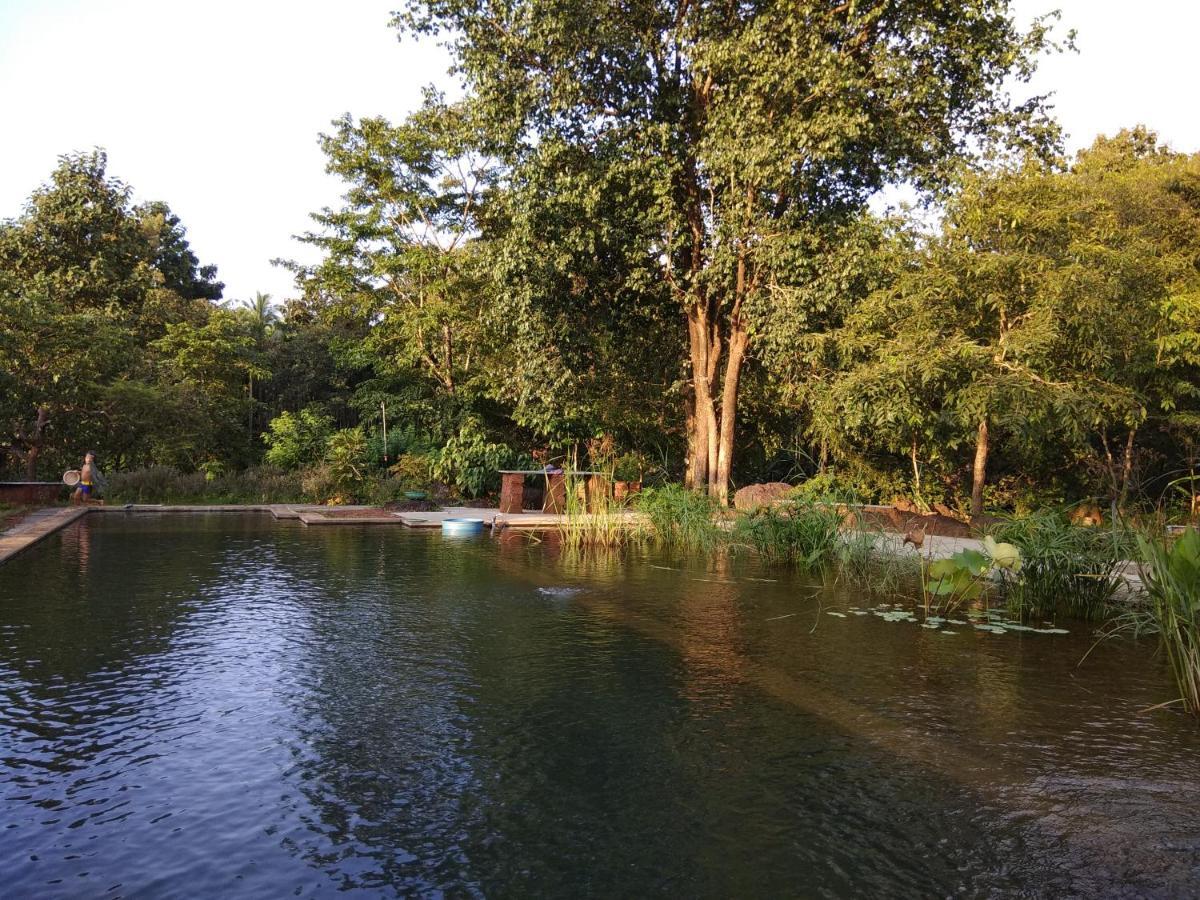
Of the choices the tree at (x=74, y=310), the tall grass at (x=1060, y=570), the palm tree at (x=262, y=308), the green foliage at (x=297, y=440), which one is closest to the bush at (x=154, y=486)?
the tree at (x=74, y=310)

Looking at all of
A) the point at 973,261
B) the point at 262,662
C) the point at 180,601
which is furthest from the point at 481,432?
the point at 262,662

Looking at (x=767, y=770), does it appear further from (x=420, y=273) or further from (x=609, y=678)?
(x=420, y=273)

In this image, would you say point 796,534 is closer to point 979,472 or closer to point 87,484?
point 979,472

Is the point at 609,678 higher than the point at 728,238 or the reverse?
the reverse

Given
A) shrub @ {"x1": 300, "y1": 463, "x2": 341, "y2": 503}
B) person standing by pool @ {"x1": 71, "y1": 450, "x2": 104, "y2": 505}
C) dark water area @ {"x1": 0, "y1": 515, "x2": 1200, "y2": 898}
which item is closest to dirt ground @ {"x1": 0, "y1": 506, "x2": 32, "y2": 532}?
person standing by pool @ {"x1": 71, "y1": 450, "x2": 104, "y2": 505}

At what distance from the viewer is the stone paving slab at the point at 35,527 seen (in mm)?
9484

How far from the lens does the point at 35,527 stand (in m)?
11.6

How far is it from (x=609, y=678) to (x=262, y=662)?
6.74 ft

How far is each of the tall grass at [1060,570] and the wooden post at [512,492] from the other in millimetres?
9385

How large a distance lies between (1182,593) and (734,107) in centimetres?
1095

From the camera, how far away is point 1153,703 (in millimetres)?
4625

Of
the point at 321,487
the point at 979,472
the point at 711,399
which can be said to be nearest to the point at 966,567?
the point at 979,472

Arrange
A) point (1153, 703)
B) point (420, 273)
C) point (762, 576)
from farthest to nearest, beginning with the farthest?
point (420, 273), point (762, 576), point (1153, 703)

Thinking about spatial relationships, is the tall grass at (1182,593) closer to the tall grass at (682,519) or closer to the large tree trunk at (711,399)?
the tall grass at (682,519)
